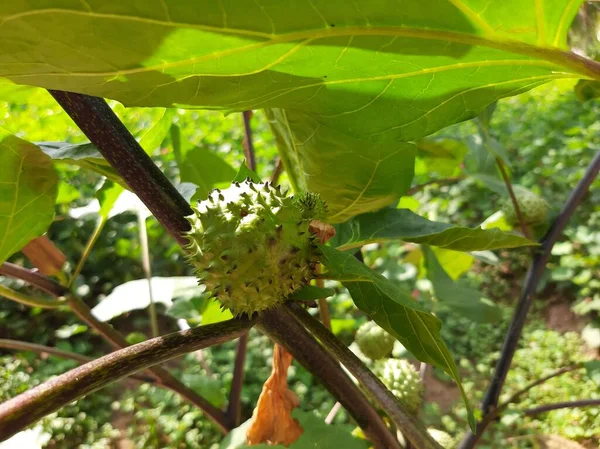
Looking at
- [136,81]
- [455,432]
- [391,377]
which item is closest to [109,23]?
[136,81]

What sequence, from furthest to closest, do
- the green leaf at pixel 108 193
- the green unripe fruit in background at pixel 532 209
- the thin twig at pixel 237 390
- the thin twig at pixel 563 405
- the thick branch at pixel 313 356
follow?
the green unripe fruit in background at pixel 532 209 → the thin twig at pixel 563 405 → the thin twig at pixel 237 390 → the green leaf at pixel 108 193 → the thick branch at pixel 313 356

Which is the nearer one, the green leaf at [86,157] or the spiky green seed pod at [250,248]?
the spiky green seed pod at [250,248]

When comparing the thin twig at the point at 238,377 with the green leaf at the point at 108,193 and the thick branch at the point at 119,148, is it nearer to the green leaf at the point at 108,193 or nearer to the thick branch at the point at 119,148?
the green leaf at the point at 108,193

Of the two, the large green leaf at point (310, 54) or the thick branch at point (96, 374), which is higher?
the large green leaf at point (310, 54)

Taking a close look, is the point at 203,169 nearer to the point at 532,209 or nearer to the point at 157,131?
the point at 157,131

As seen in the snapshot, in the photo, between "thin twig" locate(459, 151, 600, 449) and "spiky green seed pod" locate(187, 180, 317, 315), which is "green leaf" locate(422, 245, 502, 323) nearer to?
"thin twig" locate(459, 151, 600, 449)

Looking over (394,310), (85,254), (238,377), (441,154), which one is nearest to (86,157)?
(85,254)

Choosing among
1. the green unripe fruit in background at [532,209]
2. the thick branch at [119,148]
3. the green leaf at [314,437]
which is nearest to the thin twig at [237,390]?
the green leaf at [314,437]
